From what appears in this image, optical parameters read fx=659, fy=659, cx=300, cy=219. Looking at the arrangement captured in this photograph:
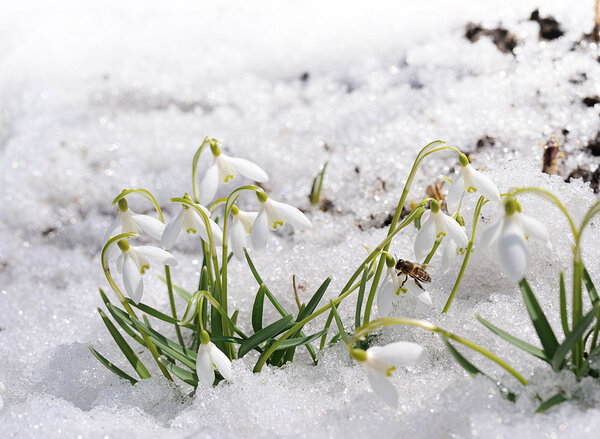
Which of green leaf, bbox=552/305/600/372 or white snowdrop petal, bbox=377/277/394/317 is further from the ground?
green leaf, bbox=552/305/600/372

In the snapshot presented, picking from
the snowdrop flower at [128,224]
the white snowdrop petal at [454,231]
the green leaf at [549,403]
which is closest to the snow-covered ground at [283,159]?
the green leaf at [549,403]

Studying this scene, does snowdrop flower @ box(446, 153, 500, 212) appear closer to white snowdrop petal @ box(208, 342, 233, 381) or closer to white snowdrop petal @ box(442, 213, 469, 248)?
white snowdrop petal @ box(442, 213, 469, 248)

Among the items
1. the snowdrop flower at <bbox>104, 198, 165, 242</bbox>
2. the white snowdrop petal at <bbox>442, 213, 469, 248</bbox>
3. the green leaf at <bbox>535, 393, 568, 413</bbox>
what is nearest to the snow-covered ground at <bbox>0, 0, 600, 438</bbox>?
the green leaf at <bbox>535, 393, 568, 413</bbox>

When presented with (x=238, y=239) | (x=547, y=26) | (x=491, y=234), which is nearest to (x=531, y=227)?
(x=491, y=234)

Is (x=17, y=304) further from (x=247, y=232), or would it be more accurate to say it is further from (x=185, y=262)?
(x=247, y=232)

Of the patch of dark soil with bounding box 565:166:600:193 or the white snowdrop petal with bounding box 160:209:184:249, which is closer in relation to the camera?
the white snowdrop petal with bounding box 160:209:184:249

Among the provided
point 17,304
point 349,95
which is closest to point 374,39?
point 349,95
